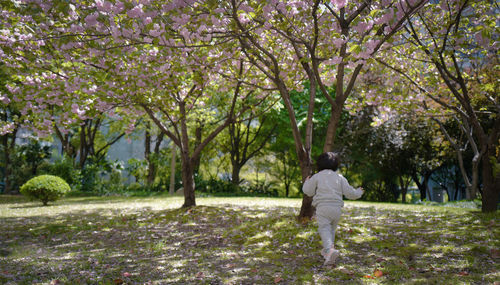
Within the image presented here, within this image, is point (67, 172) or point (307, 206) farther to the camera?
point (67, 172)

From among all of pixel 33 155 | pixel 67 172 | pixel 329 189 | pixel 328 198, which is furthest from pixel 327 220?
pixel 33 155

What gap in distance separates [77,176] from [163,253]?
1553 centimetres

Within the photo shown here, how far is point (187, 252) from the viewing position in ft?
18.7

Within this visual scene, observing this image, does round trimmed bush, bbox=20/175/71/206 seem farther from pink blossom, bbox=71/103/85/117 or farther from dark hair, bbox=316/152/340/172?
dark hair, bbox=316/152/340/172

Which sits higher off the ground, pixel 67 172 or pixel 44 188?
pixel 67 172

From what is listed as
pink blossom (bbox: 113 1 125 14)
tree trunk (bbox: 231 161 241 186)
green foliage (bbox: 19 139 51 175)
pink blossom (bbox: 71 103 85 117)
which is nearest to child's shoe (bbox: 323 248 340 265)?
pink blossom (bbox: 113 1 125 14)

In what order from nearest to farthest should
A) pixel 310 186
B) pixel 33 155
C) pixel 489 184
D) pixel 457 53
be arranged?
1. pixel 310 186
2. pixel 489 184
3. pixel 457 53
4. pixel 33 155

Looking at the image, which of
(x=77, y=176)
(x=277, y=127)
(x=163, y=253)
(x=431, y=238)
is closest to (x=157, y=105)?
(x=163, y=253)

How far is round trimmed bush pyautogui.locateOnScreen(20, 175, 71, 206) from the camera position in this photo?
12.4m

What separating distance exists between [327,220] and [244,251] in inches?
62.8

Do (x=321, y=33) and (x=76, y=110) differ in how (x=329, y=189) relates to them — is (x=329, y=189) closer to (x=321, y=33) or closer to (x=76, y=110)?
(x=321, y=33)

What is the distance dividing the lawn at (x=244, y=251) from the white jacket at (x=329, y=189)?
0.83 meters

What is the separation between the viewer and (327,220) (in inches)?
187

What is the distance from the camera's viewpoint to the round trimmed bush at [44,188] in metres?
12.4
